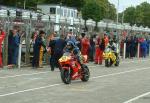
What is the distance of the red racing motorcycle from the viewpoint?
1844cm

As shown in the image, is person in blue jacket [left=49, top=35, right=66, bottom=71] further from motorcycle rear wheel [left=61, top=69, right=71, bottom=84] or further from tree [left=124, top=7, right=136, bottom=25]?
tree [left=124, top=7, right=136, bottom=25]

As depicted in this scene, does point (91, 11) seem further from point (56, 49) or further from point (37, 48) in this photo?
point (56, 49)

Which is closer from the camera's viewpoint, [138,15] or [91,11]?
[91,11]

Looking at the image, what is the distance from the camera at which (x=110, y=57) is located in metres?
29.2

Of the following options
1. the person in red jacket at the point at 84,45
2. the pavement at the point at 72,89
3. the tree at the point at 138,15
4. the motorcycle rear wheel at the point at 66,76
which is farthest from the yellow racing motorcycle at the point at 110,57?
the tree at the point at 138,15

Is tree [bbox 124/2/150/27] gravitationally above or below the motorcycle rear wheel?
above

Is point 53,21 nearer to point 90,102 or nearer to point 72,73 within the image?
point 72,73

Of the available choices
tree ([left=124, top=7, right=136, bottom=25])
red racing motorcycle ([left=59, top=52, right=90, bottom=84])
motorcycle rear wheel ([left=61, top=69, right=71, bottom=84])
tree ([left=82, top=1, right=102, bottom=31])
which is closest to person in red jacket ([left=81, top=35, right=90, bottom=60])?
red racing motorcycle ([left=59, top=52, right=90, bottom=84])

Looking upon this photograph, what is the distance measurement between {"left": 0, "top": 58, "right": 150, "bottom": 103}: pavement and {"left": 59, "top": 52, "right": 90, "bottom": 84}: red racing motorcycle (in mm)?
233

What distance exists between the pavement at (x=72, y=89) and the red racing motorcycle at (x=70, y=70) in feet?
0.77

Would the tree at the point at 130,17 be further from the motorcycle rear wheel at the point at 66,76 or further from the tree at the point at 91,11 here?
the motorcycle rear wheel at the point at 66,76

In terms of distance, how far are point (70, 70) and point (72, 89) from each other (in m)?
2.10

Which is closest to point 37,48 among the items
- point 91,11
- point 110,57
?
point 110,57

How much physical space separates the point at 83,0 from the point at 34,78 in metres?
82.7
